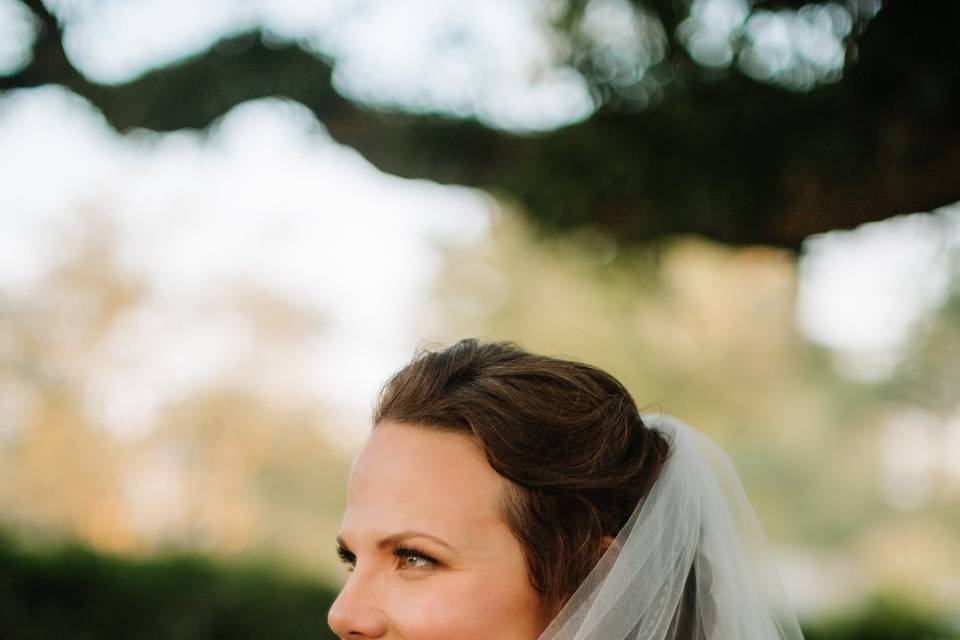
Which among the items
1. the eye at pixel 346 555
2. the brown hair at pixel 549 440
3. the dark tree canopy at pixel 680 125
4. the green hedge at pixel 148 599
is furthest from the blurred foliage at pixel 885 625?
the eye at pixel 346 555

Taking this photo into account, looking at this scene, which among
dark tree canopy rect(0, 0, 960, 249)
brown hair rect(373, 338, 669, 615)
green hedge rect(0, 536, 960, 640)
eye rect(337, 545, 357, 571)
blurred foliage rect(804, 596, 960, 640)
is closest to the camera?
brown hair rect(373, 338, 669, 615)

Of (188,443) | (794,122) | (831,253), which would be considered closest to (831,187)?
(794,122)

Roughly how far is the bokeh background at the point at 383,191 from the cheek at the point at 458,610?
81 centimetres

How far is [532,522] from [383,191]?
55.2 ft

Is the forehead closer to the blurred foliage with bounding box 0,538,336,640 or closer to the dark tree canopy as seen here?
the dark tree canopy

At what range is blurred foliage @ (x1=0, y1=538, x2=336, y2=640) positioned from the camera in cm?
663

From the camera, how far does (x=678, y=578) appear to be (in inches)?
84.1

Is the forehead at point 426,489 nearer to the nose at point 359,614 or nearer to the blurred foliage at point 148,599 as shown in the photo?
the nose at point 359,614

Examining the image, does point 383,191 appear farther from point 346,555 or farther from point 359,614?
point 359,614

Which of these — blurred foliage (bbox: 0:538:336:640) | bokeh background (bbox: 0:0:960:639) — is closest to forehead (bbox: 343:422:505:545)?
bokeh background (bbox: 0:0:960:639)

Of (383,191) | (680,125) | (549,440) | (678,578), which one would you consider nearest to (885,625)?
(680,125)

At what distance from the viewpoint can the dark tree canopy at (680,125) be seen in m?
3.77

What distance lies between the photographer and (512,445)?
2129mm

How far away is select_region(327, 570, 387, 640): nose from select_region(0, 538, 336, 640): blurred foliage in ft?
17.5
